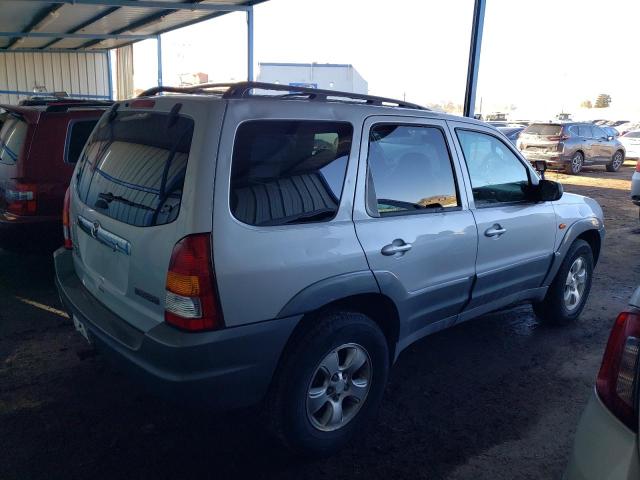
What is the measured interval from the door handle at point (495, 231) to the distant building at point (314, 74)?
90.0 feet

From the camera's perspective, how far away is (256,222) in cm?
244

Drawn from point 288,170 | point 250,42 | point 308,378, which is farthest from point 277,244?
point 250,42

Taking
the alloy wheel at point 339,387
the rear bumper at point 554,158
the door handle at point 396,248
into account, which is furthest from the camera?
the rear bumper at point 554,158

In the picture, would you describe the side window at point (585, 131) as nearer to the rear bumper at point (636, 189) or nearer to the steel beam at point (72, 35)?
the rear bumper at point (636, 189)

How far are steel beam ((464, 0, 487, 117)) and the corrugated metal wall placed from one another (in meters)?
18.2

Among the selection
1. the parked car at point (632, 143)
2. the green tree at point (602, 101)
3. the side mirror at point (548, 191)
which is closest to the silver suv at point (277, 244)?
the side mirror at point (548, 191)

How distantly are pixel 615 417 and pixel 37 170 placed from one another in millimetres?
4934

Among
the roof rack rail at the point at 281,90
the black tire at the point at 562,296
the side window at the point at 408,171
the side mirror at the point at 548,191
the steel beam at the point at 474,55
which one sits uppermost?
the steel beam at the point at 474,55

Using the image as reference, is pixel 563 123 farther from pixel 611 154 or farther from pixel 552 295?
pixel 552 295

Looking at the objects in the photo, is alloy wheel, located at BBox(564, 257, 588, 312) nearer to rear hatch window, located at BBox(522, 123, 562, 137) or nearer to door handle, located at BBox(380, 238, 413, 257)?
door handle, located at BBox(380, 238, 413, 257)

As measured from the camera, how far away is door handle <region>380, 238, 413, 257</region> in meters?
2.90

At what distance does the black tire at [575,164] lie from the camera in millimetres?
17438

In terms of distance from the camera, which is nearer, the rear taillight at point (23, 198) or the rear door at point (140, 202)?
the rear door at point (140, 202)

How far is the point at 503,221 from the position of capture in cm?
378
